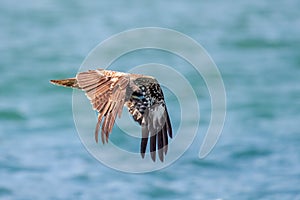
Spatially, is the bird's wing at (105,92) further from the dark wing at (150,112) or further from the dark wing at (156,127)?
the dark wing at (156,127)

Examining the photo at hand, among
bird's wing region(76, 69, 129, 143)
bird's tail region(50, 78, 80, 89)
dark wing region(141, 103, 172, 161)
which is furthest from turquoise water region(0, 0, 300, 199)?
bird's wing region(76, 69, 129, 143)

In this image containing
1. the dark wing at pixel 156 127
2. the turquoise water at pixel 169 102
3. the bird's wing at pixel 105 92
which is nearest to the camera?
the bird's wing at pixel 105 92

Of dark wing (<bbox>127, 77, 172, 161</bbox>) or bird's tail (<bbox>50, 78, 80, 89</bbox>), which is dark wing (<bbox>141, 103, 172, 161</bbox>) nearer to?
dark wing (<bbox>127, 77, 172, 161</bbox>)

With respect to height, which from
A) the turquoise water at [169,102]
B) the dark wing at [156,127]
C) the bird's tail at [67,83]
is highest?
the turquoise water at [169,102]

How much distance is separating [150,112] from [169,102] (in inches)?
347

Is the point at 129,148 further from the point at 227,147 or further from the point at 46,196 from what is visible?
the point at 46,196

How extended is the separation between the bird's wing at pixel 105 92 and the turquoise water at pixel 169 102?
14.7 feet

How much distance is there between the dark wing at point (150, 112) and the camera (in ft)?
33.1

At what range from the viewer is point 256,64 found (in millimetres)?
21984

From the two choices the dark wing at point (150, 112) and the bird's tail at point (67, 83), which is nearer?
the dark wing at point (150, 112)

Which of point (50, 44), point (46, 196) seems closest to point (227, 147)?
point (46, 196)

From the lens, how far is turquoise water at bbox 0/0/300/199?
48.5ft

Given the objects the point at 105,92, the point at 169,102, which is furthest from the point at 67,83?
the point at 169,102

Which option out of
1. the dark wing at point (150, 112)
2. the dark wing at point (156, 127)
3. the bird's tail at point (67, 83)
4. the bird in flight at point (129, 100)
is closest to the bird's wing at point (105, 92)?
the bird in flight at point (129, 100)
